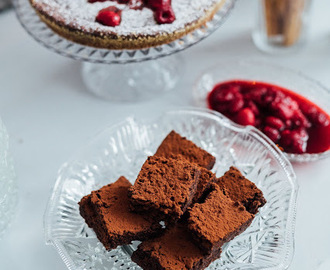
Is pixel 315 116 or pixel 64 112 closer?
pixel 315 116

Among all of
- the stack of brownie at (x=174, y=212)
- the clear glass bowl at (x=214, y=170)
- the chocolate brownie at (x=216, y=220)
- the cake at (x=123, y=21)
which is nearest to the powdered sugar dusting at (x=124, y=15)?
the cake at (x=123, y=21)

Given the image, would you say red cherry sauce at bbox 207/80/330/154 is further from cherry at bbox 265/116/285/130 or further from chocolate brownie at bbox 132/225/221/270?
chocolate brownie at bbox 132/225/221/270

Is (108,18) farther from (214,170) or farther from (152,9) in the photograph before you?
(214,170)

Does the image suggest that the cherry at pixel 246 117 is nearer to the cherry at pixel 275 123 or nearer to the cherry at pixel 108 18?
the cherry at pixel 275 123

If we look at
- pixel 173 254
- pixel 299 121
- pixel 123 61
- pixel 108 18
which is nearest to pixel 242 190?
pixel 173 254

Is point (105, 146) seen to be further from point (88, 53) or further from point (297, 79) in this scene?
point (297, 79)

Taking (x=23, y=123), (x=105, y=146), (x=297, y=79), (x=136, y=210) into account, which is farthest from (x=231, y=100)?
(x=23, y=123)
